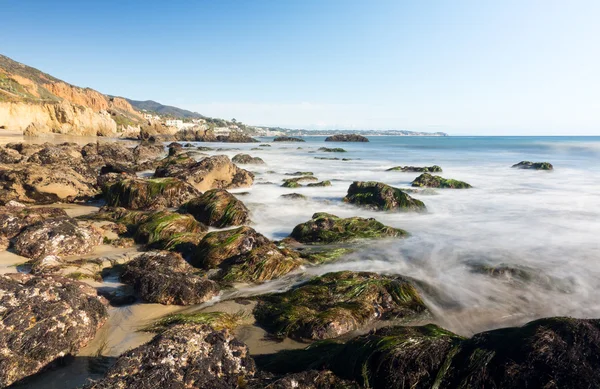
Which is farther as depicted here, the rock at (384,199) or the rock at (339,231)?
the rock at (384,199)

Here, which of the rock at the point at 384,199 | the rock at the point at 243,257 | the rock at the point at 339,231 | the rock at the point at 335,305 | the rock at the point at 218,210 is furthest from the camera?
the rock at the point at 384,199

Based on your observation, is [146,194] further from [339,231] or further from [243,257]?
[339,231]

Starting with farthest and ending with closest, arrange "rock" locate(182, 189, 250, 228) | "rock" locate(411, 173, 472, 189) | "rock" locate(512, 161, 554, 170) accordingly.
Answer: "rock" locate(512, 161, 554, 170), "rock" locate(411, 173, 472, 189), "rock" locate(182, 189, 250, 228)

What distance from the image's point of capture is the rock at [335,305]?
3691 mm

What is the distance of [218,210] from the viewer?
814cm

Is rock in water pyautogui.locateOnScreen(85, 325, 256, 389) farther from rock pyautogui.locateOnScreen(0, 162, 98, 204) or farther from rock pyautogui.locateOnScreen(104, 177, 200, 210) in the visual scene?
rock pyautogui.locateOnScreen(0, 162, 98, 204)

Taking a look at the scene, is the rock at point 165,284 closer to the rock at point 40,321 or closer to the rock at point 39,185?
the rock at point 40,321

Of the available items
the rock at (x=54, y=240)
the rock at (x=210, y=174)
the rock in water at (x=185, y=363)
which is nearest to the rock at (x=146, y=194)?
the rock at (x=210, y=174)

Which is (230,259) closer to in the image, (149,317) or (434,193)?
(149,317)

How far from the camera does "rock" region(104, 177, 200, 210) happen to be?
883cm

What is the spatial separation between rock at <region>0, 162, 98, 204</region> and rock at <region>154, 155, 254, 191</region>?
10.2ft

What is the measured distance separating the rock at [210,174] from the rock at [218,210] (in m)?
3.11

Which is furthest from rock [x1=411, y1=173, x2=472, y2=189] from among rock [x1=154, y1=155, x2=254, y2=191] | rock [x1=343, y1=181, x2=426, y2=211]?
rock [x1=154, y1=155, x2=254, y2=191]

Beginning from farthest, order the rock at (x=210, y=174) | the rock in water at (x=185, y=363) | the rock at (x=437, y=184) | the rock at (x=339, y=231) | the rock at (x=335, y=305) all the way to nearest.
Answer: the rock at (x=437, y=184) < the rock at (x=210, y=174) < the rock at (x=339, y=231) < the rock at (x=335, y=305) < the rock in water at (x=185, y=363)
